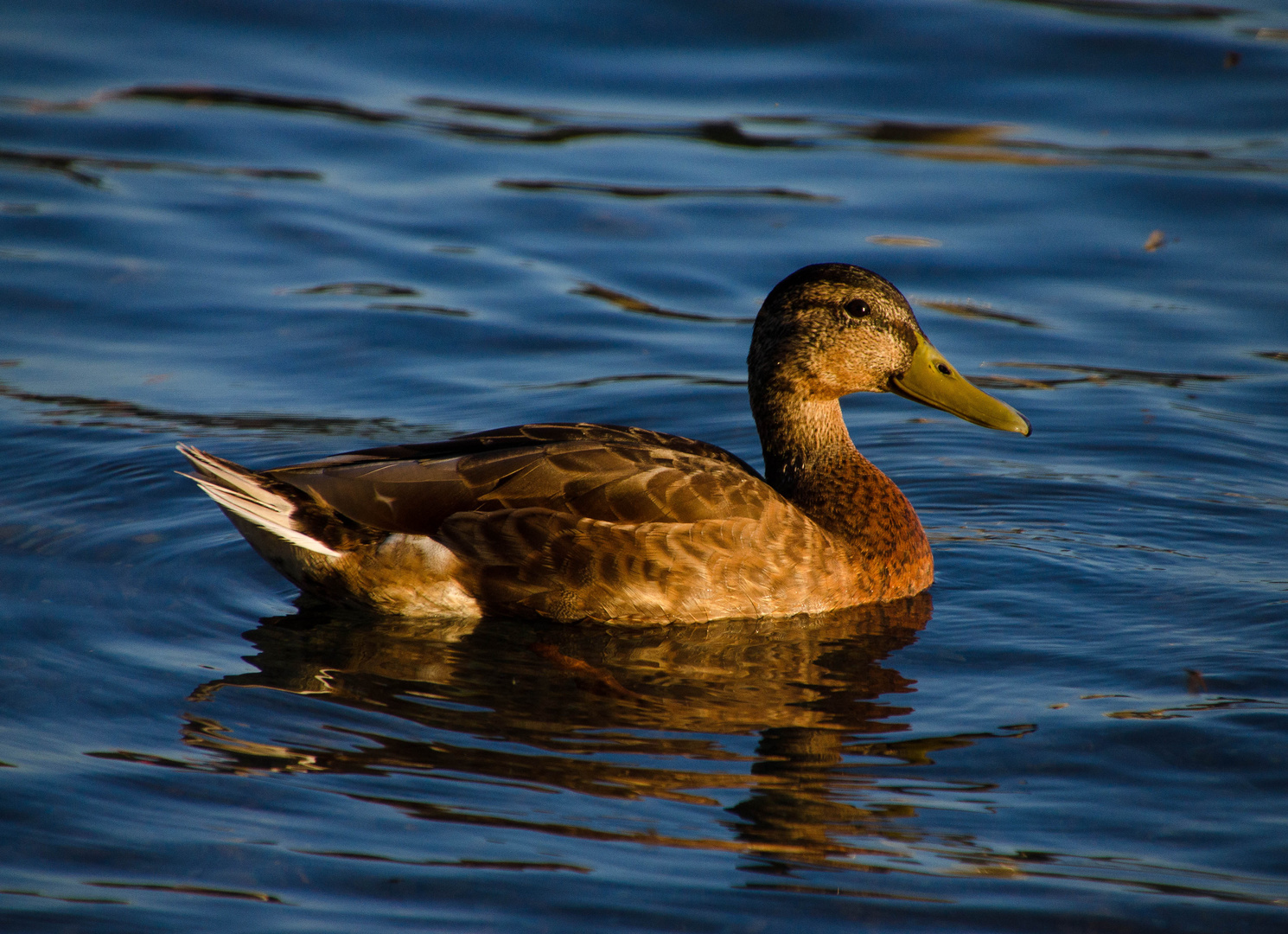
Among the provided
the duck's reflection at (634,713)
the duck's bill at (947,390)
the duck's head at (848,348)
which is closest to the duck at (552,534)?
the duck's reflection at (634,713)

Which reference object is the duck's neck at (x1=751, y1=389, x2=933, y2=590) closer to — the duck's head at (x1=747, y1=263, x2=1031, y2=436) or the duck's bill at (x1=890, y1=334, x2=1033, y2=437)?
the duck's head at (x1=747, y1=263, x2=1031, y2=436)

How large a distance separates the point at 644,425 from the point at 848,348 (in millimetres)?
2072

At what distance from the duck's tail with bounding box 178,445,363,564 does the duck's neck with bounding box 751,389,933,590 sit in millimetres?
2053

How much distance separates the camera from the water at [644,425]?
4.64 m

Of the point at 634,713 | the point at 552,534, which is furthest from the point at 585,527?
the point at 634,713

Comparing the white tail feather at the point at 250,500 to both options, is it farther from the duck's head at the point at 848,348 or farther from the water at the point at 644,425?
the duck's head at the point at 848,348

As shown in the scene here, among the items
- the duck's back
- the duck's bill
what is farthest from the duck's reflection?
the duck's bill

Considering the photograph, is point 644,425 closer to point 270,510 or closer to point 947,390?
point 947,390

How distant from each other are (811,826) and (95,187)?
9572 mm

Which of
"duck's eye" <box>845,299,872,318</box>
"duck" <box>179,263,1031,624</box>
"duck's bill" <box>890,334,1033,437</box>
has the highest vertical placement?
"duck's eye" <box>845,299,872,318</box>

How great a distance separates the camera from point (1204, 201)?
1207 centimetres

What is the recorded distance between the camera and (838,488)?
696 centimetres

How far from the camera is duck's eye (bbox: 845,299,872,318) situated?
6.96 meters

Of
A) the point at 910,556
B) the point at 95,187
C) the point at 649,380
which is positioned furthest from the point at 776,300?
the point at 95,187
